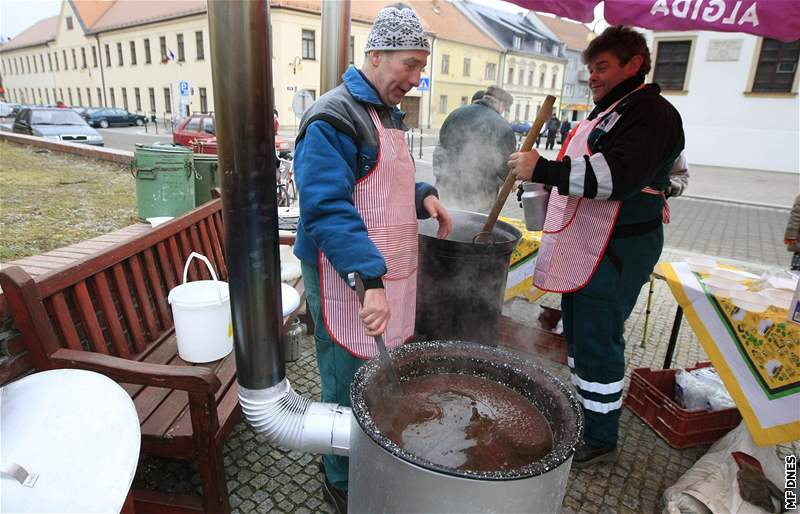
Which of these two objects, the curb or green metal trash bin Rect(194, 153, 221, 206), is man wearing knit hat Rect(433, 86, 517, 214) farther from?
the curb

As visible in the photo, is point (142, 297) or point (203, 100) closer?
point (142, 297)

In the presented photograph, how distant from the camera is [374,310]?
1522mm

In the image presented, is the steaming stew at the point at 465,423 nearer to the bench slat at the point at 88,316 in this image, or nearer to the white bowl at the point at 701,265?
the bench slat at the point at 88,316

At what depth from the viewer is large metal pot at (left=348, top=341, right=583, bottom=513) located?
1.17 meters

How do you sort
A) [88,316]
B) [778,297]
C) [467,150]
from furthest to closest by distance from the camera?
[467,150] < [778,297] < [88,316]

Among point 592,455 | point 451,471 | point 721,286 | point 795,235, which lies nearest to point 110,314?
point 451,471

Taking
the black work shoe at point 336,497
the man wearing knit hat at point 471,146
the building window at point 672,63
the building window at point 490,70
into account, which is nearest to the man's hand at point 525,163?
the black work shoe at point 336,497

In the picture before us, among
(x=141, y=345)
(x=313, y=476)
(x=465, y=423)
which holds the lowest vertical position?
(x=313, y=476)

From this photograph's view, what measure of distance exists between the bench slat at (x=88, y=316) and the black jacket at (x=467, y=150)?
3.13 meters

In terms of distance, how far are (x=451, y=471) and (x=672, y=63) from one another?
20926 mm

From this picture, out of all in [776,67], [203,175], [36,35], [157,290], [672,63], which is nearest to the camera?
[157,290]

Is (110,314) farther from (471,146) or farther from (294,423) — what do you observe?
(471,146)

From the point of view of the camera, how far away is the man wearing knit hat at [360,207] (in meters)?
1.55

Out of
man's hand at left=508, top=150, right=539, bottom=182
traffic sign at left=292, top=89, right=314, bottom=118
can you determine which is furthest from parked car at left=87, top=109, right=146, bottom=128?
man's hand at left=508, top=150, right=539, bottom=182
